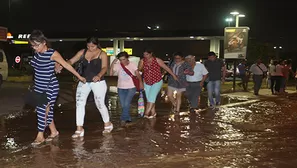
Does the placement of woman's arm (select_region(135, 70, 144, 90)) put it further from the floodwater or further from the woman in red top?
the floodwater

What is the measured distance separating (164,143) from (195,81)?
4.08 m

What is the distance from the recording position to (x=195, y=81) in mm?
10156

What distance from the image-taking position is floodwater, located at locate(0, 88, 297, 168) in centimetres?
528

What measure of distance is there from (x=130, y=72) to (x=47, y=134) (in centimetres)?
212

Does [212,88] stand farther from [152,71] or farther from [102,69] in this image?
[102,69]

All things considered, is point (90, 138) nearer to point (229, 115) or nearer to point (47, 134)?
point (47, 134)

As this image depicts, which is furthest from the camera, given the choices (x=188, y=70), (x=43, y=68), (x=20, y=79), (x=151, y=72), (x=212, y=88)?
(x=20, y=79)

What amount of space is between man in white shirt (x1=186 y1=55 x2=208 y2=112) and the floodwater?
0.69 m

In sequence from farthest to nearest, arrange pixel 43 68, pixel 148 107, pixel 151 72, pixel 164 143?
pixel 148 107, pixel 151 72, pixel 164 143, pixel 43 68

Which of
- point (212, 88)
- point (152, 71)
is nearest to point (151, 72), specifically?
point (152, 71)

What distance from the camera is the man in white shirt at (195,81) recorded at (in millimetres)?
10102

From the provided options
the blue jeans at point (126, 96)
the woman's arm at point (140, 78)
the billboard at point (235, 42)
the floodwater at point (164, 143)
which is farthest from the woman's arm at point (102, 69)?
the billboard at point (235, 42)

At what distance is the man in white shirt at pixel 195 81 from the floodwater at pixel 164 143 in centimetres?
69

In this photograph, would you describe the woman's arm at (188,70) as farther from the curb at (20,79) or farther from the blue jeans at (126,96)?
the curb at (20,79)
